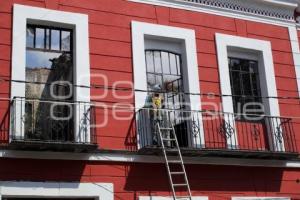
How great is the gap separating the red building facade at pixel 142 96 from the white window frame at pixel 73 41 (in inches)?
0.9

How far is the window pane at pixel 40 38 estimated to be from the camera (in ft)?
37.0

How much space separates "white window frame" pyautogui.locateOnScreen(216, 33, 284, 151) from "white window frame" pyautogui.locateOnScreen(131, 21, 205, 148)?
2.37 feet

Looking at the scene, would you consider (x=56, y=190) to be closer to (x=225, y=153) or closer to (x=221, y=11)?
(x=225, y=153)

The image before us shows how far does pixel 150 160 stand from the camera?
11.0 m

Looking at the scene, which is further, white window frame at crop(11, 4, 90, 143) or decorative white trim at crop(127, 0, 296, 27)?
decorative white trim at crop(127, 0, 296, 27)

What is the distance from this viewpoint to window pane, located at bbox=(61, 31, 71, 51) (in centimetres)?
1151

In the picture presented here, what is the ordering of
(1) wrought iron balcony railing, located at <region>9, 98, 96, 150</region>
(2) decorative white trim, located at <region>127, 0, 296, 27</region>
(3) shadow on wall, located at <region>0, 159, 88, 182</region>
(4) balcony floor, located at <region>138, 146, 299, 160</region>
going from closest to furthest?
(3) shadow on wall, located at <region>0, 159, 88, 182</region> < (1) wrought iron balcony railing, located at <region>9, 98, 96, 150</region> < (4) balcony floor, located at <region>138, 146, 299, 160</region> < (2) decorative white trim, located at <region>127, 0, 296, 27</region>

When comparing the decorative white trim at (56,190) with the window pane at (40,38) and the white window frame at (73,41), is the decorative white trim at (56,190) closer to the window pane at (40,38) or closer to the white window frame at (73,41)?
the white window frame at (73,41)

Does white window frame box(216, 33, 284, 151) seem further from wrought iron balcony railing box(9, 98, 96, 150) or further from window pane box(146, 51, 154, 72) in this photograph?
wrought iron balcony railing box(9, 98, 96, 150)

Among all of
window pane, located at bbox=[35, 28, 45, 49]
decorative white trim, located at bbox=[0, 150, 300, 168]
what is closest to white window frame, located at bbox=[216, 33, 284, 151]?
decorative white trim, located at bbox=[0, 150, 300, 168]

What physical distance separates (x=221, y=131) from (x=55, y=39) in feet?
13.9

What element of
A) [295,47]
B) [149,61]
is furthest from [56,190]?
[295,47]

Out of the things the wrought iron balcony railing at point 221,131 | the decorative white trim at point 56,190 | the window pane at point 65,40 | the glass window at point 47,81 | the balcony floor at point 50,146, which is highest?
the window pane at point 65,40

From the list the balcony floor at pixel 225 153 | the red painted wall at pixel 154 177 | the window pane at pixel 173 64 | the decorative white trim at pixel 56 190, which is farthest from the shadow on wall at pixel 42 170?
the window pane at pixel 173 64
